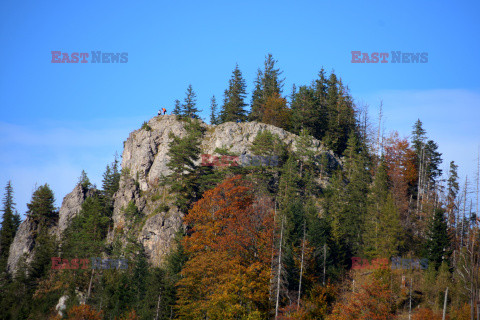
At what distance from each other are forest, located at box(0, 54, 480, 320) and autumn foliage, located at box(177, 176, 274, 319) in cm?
14

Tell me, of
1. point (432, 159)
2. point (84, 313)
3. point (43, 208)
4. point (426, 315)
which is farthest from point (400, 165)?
point (43, 208)

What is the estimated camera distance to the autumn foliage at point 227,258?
146 ft

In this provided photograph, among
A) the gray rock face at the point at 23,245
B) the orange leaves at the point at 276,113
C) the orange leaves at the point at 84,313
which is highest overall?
the orange leaves at the point at 276,113

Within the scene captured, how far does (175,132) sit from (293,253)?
34742 millimetres

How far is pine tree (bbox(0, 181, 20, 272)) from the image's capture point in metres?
91.3

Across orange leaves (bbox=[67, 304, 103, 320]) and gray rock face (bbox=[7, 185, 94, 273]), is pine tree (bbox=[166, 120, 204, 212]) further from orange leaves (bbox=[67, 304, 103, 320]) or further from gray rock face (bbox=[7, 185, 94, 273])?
gray rock face (bbox=[7, 185, 94, 273])

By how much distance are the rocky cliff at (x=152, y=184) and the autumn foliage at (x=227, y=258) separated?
8.35 m

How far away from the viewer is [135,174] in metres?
76.6

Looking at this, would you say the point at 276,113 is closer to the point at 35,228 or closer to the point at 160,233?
the point at 160,233

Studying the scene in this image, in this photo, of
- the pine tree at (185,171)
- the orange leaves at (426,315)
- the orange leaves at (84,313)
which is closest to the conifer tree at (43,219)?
the orange leaves at (84,313)

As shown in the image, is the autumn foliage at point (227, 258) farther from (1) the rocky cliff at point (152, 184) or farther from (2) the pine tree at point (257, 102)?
(2) the pine tree at point (257, 102)

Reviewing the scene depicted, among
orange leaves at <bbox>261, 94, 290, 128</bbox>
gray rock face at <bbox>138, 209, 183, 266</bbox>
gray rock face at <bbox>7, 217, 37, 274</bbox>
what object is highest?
orange leaves at <bbox>261, 94, 290, 128</bbox>

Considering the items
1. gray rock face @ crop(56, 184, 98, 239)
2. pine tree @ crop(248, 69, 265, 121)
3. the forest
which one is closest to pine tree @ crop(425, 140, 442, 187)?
the forest

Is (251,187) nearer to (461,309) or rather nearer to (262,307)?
(262,307)
